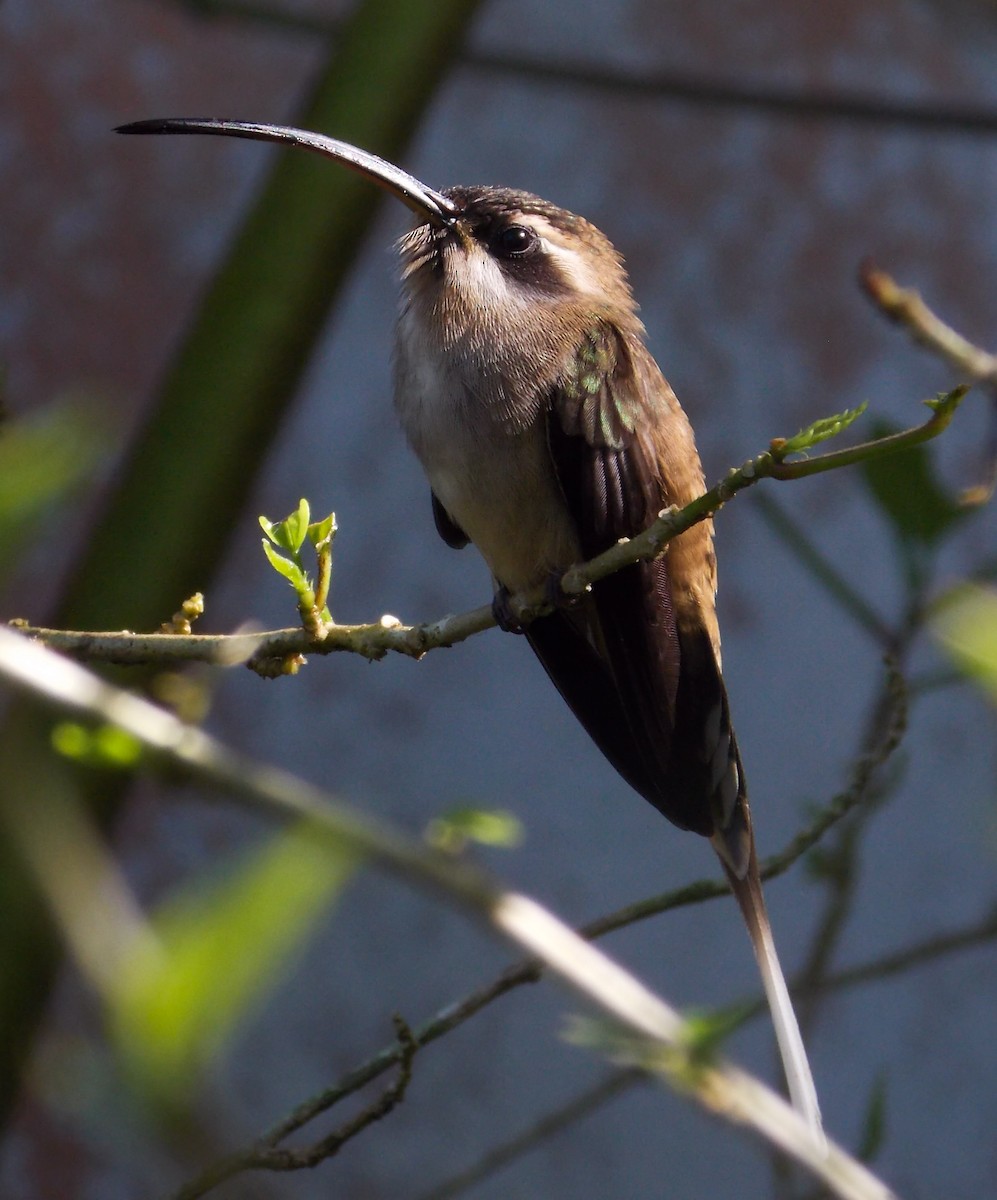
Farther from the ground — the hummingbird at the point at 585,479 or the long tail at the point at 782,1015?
the hummingbird at the point at 585,479

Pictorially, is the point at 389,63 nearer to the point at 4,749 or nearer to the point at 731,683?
the point at 4,749

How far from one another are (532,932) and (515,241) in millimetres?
1401

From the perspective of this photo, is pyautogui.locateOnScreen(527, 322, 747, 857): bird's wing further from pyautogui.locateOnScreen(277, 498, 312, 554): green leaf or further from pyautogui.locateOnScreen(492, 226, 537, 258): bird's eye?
pyautogui.locateOnScreen(277, 498, 312, 554): green leaf

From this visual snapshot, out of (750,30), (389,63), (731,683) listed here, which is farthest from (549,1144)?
(750,30)

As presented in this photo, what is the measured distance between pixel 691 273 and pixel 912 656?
3.13 feet

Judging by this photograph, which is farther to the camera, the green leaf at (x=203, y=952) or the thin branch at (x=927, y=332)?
the thin branch at (x=927, y=332)

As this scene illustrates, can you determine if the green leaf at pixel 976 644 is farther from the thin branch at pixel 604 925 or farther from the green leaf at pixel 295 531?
the green leaf at pixel 295 531

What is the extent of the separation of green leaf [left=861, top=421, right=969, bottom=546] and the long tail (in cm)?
44

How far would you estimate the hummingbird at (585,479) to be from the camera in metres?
1.87

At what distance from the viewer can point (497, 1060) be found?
3.15 meters

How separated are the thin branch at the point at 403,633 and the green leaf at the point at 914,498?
447 millimetres

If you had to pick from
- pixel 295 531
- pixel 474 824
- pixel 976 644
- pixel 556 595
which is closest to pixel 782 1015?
pixel 474 824

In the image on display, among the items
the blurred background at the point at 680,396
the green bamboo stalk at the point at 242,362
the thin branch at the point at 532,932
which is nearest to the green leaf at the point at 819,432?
the thin branch at the point at 532,932

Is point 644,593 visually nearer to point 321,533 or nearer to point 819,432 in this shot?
point 321,533
